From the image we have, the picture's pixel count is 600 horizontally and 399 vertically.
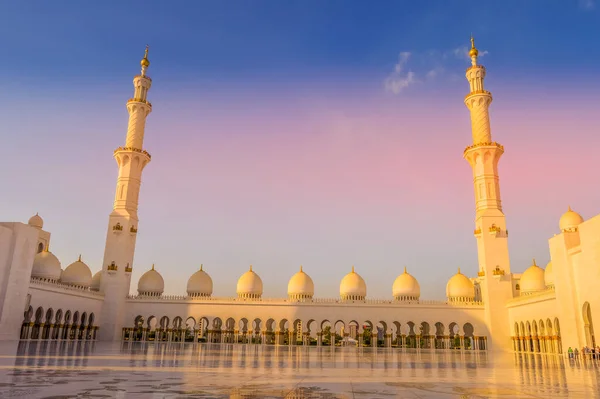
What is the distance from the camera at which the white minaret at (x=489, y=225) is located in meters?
35.5

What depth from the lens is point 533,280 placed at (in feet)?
114

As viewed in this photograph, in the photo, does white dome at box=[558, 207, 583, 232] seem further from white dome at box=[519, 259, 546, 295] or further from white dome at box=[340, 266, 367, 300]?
white dome at box=[340, 266, 367, 300]

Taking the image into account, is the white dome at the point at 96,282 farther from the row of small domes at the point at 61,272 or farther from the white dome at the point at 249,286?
the white dome at the point at 249,286

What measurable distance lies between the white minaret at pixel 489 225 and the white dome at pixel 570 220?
394cm

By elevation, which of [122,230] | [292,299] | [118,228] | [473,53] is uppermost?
[473,53]

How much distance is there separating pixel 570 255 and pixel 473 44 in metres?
23.3

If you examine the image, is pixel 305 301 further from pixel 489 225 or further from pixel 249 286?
pixel 489 225

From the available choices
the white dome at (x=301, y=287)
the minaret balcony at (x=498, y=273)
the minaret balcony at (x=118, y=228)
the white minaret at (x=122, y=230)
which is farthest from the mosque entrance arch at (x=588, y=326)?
the minaret balcony at (x=118, y=228)

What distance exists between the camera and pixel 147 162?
134 feet

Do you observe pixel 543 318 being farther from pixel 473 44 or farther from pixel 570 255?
pixel 473 44

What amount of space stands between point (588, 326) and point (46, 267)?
119ft

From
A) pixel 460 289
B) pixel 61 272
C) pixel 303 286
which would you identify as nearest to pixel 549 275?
pixel 460 289

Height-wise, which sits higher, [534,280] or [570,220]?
[570,220]

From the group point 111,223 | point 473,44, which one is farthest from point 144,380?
point 473,44
